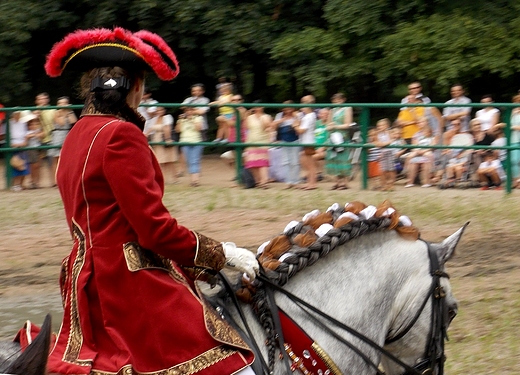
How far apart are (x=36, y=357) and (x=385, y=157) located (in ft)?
33.7

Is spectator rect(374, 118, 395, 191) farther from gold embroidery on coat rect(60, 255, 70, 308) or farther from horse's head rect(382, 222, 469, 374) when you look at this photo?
gold embroidery on coat rect(60, 255, 70, 308)

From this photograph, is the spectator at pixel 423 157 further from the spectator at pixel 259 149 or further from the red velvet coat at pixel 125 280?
the red velvet coat at pixel 125 280

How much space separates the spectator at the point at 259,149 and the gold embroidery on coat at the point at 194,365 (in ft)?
33.4

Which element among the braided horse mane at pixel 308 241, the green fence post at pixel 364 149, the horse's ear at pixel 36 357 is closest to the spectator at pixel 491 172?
the green fence post at pixel 364 149

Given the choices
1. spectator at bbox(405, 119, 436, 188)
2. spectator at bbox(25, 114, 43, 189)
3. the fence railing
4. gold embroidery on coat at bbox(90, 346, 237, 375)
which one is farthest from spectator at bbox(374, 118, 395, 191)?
gold embroidery on coat at bbox(90, 346, 237, 375)

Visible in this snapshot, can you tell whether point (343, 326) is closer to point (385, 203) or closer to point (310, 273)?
point (310, 273)

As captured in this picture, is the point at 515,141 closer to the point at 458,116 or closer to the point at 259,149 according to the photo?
the point at 458,116

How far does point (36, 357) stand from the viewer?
108 inches

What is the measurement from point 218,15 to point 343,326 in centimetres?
1922

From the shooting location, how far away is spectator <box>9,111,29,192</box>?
14398 millimetres

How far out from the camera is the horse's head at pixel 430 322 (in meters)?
3.68

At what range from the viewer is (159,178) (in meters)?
3.27

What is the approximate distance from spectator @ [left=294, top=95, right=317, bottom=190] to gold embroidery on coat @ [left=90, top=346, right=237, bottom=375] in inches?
385

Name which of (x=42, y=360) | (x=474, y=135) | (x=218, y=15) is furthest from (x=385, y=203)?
(x=218, y=15)
